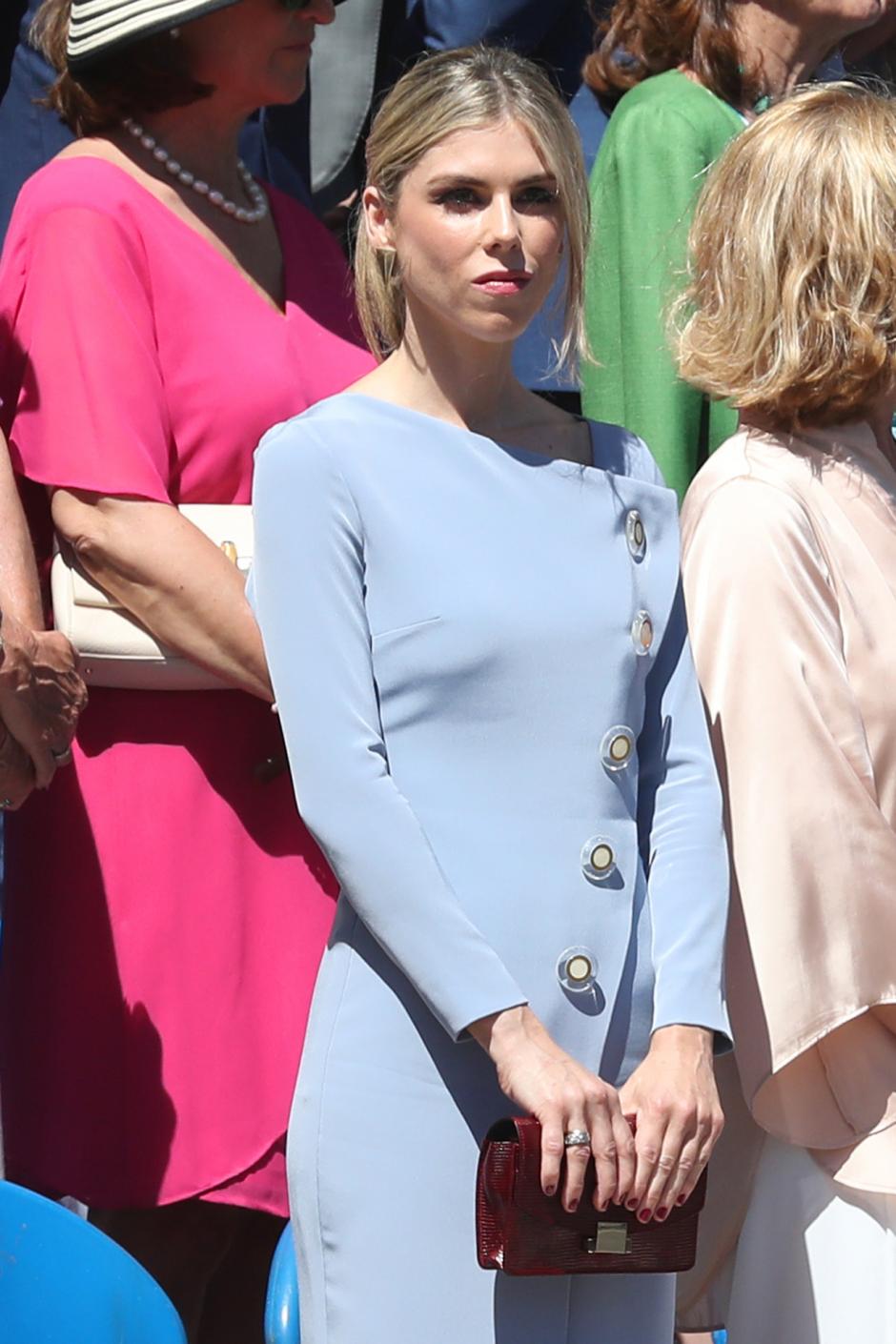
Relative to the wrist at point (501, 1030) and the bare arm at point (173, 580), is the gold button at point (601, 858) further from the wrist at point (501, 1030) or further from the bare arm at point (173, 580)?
the bare arm at point (173, 580)

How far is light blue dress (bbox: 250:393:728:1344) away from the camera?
2.28m

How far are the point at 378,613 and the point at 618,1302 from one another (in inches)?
30.3

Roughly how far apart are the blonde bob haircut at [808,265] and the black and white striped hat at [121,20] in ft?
2.56

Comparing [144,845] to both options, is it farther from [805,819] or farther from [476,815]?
[805,819]

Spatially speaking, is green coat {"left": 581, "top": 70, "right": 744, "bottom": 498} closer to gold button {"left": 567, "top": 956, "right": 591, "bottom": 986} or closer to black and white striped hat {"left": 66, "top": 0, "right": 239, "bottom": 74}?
black and white striped hat {"left": 66, "top": 0, "right": 239, "bottom": 74}

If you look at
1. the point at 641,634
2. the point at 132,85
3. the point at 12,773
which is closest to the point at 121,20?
the point at 132,85

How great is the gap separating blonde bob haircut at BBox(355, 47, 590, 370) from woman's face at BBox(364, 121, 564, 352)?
18 mm

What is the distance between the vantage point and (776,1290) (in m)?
2.62

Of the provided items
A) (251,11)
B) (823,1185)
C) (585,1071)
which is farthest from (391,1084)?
(251,11)

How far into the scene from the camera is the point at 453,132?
8.42ft

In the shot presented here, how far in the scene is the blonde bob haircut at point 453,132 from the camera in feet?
8.46

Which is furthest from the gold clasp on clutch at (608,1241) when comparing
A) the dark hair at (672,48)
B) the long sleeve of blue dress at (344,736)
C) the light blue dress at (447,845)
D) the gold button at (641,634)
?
the dark hair at (672,48)

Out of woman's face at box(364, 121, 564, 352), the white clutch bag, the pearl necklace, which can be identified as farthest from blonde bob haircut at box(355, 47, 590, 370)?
the pearl necklace

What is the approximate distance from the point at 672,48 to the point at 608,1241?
231 cm
